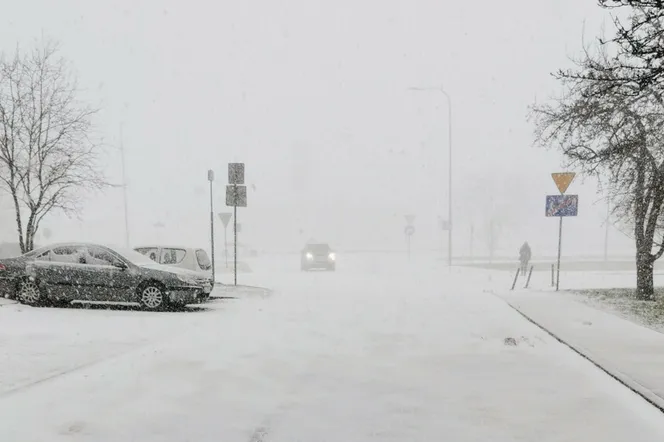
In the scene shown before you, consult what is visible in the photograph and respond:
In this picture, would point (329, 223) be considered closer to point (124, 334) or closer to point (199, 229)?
point (199, 229)

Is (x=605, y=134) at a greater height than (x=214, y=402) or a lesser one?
greater

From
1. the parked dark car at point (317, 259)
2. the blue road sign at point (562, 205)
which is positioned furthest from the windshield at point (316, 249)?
the blue road sign at point (562, 205)

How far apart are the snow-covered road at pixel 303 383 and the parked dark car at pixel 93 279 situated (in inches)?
47.1

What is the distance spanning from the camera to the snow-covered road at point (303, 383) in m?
4.88

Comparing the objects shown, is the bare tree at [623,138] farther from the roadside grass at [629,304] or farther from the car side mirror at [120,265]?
the car side mirror at [120,265]

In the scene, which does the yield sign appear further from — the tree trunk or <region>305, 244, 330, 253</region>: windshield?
<region>305, 244, 330, 253</region>: windshield

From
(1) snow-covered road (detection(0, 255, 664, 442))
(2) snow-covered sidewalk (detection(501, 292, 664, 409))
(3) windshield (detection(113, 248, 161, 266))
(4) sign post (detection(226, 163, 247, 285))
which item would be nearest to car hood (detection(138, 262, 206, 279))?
(3) windshield (detection(113, 248, 161, 266))

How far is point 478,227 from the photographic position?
7769cm

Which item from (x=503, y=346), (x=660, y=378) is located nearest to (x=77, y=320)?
(x=503, y=346)

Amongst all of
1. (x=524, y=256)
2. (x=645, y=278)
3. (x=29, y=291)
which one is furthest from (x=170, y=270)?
(x=524, y=256)

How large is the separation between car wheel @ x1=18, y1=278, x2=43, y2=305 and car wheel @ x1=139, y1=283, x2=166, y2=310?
2.33 meters

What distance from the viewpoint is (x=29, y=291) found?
1293 centimetres

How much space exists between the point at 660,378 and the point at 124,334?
787cm

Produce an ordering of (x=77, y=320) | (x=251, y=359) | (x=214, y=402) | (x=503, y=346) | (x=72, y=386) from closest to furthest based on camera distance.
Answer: (x=214, y=402)
(x=72, y=386)
(x=251, y=359)
(x=503, y=346)
(x=77, y=320)
